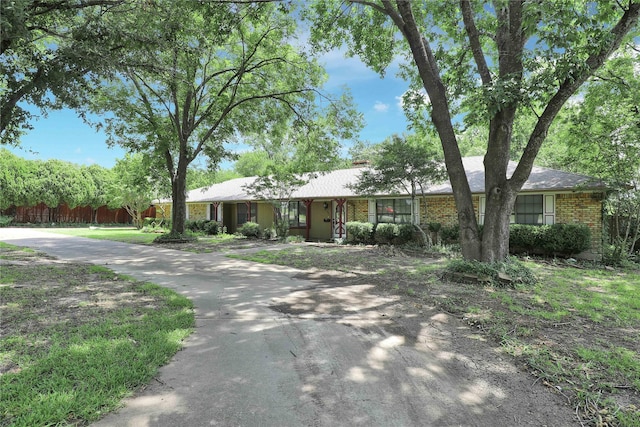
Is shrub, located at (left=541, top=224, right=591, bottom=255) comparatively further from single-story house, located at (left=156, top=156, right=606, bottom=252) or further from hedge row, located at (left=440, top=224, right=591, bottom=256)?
single-story house, located at (left=156, top=156, right=606, bottom=252)

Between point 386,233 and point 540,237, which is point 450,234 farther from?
point 540,237

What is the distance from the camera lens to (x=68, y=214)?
3422 cm

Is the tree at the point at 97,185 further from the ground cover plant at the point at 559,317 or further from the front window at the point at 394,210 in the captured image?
the ground cover plant at the point at 559,317

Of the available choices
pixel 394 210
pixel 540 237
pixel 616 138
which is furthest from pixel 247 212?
pixel 616 138

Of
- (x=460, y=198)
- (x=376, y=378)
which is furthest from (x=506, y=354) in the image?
(x=460, y=198)

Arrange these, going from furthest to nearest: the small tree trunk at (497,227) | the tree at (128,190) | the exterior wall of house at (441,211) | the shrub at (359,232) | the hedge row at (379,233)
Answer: the tree at (128,190)
the shrub at (359,232)
the hedge row at (379,233)
the exterior wall of house at (441,211)
the small tree trunk at (497,227)

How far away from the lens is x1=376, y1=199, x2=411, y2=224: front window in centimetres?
1512

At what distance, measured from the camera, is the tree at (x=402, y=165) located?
38.2ft

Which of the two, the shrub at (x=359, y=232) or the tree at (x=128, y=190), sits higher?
→ the tree at (x=128, y=190)

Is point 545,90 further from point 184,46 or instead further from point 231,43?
point 231,43

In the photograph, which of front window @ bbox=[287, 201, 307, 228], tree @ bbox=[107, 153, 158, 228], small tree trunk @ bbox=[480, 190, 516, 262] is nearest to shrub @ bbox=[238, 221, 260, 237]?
front window @ bbox=[287, 201, 307, 228]

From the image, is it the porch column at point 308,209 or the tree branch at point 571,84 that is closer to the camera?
the tree branch at point 571,84

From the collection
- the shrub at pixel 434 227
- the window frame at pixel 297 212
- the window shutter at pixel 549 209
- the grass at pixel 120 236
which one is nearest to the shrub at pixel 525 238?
the window shutter at pixel 549 209

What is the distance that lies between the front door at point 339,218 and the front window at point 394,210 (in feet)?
6.17
